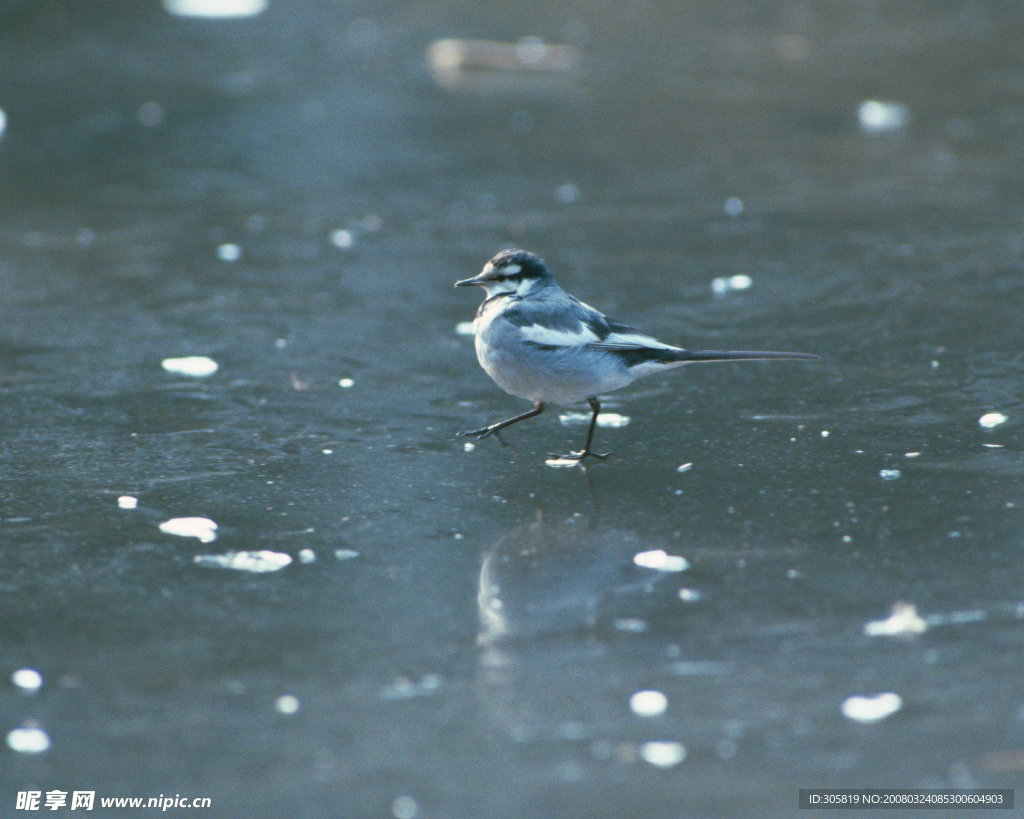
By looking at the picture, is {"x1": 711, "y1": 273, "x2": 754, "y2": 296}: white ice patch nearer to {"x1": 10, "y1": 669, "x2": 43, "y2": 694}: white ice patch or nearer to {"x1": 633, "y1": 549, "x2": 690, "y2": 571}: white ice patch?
{"x1": 633, "y1": 549, "x2": 690, "y2": 571}: white ice patch

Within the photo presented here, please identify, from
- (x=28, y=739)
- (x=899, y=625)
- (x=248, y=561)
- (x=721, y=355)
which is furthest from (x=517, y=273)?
(x=28, y=739)

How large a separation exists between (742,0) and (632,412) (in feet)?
41.9

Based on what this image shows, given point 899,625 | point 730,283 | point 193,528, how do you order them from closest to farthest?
point 899,625 < point 193,528 < point 730,283

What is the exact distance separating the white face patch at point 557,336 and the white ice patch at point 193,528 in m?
1.56

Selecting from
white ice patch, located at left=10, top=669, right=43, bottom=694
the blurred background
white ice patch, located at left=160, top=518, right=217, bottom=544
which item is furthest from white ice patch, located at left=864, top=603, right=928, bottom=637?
white ice patch, located at left=10, top=669, right=43, bottom=694

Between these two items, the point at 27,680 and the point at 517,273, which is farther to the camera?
the point at 517,273

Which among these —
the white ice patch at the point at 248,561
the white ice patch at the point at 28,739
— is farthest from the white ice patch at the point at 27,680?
the white ice patch at the point at 248,561

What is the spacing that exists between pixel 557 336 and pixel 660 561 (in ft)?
4.31

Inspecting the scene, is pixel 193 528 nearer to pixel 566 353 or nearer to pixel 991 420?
pixel 566 353

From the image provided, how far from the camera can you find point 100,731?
324cm

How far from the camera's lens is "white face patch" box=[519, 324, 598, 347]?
507cm

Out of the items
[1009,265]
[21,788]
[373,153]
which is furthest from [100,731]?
[373,153]

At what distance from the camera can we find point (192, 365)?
20.5 ft

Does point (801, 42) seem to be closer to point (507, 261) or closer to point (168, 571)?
point (507, 261)
